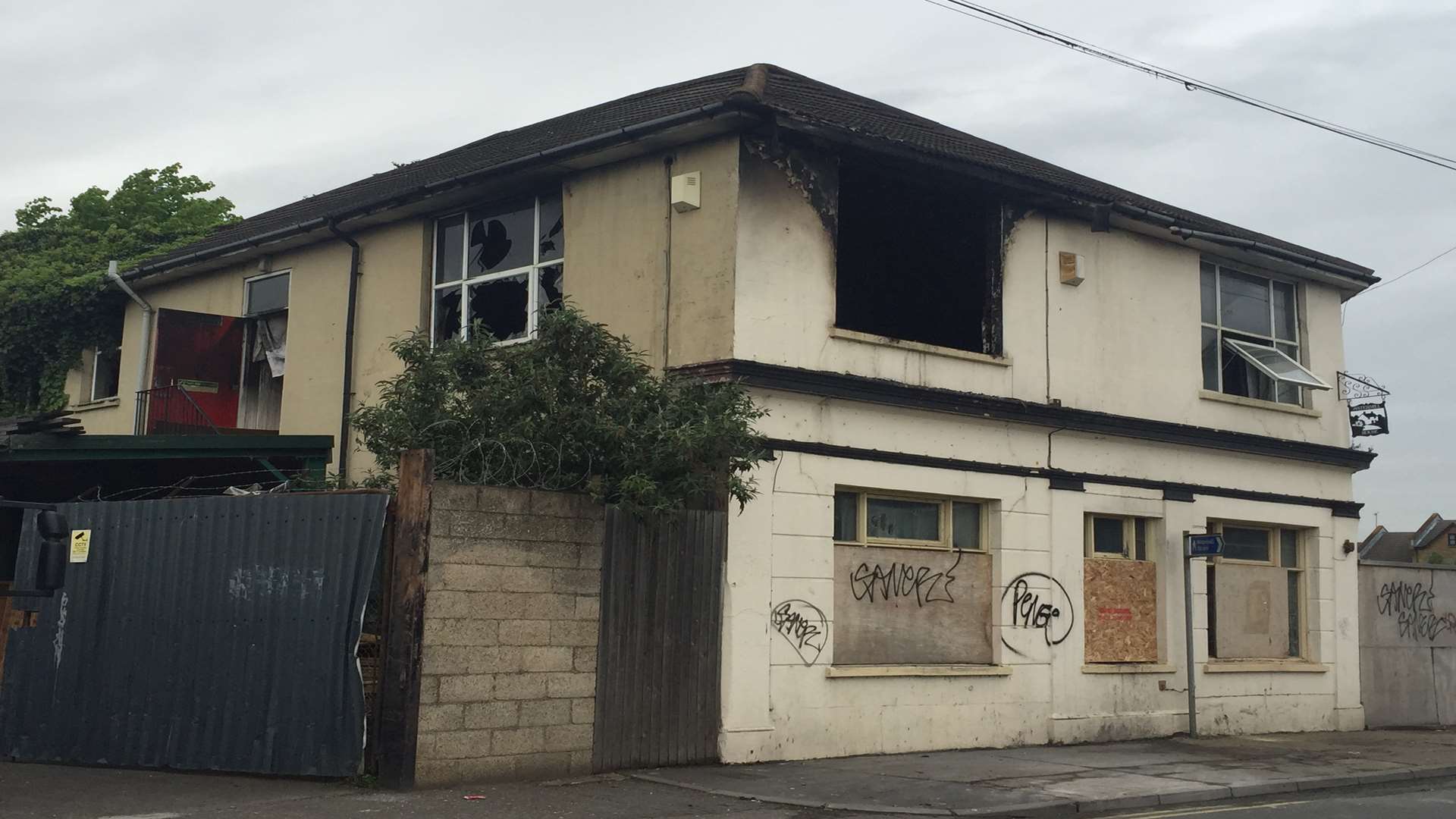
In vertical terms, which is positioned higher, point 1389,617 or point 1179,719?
point 1389,617

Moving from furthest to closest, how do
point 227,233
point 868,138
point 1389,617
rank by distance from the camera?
point 227,233
point 1389,617
point 868,138

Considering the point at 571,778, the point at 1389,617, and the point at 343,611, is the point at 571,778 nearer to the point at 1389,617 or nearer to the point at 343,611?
the point at 343,611

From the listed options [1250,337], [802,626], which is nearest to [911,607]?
[802,626]

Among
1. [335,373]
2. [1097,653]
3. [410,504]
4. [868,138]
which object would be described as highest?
[868,138]

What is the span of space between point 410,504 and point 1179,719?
10.4m

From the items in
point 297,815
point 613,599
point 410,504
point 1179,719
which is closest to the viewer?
point 297,815

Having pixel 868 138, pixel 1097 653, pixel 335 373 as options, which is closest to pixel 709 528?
pixel 868 138

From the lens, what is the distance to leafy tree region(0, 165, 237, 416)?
22.8 meters

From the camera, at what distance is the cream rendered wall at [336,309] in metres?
17.3

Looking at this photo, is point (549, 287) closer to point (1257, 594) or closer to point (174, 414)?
point (174, 414)

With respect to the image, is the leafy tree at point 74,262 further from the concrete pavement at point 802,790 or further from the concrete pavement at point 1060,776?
the concrete pavement at point 1060,776

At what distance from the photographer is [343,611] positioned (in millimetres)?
11102

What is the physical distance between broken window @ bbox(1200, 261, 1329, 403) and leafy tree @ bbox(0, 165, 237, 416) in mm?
16313

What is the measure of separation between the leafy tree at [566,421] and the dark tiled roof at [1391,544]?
8144 centimetres
